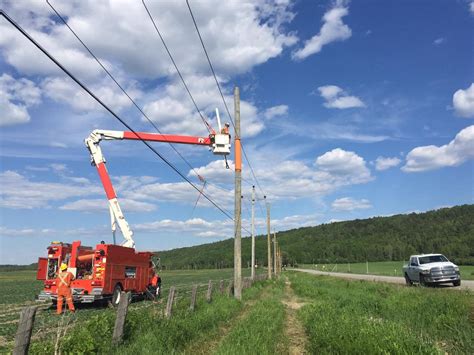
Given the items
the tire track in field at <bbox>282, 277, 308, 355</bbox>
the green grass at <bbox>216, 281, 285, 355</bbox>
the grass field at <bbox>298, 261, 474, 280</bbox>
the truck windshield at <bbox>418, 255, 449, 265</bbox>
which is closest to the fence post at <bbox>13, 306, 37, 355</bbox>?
the green grass at <bbox>216, 281, 285, 355</bbox>

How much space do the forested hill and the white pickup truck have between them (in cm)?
8821

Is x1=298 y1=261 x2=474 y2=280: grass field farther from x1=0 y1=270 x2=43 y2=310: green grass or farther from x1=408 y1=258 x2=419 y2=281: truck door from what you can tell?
x1=0 y1=270 x2=43 y2=310: green grass

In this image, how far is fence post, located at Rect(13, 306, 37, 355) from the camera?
5773mm

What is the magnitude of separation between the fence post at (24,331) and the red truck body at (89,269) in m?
13.0

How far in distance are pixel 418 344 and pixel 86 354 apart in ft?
18.4

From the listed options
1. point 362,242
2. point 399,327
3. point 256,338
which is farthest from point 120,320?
point 362,242

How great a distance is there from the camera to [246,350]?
8422mm

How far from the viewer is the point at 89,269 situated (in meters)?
19.7

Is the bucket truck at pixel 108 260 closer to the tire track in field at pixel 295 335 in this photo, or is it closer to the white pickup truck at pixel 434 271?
the tire track in field at pixel 295 335

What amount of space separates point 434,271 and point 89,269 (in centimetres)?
1817

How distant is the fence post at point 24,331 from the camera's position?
5.77 meters

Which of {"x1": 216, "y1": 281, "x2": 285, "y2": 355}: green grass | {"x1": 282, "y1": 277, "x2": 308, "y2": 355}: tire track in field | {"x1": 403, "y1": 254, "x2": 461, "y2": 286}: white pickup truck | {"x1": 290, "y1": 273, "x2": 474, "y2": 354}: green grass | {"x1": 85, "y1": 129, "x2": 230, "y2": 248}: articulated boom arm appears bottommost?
{"x1": 282, "y1": 277, "x2": 308, "y2": 355}: tire track in field

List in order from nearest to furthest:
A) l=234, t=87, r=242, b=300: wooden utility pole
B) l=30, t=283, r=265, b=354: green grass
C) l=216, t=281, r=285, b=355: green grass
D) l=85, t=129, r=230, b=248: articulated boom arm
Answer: l=30, t=283, r=265, b=354: green grass < l=216, t=281, r=285, b=355: green grass < l=234, t=87, r=242, b=300: wooden utility pole < l=85, t=129, r=230, b=248: articulated boom arm

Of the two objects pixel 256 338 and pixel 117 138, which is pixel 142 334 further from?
pixel 117 138
